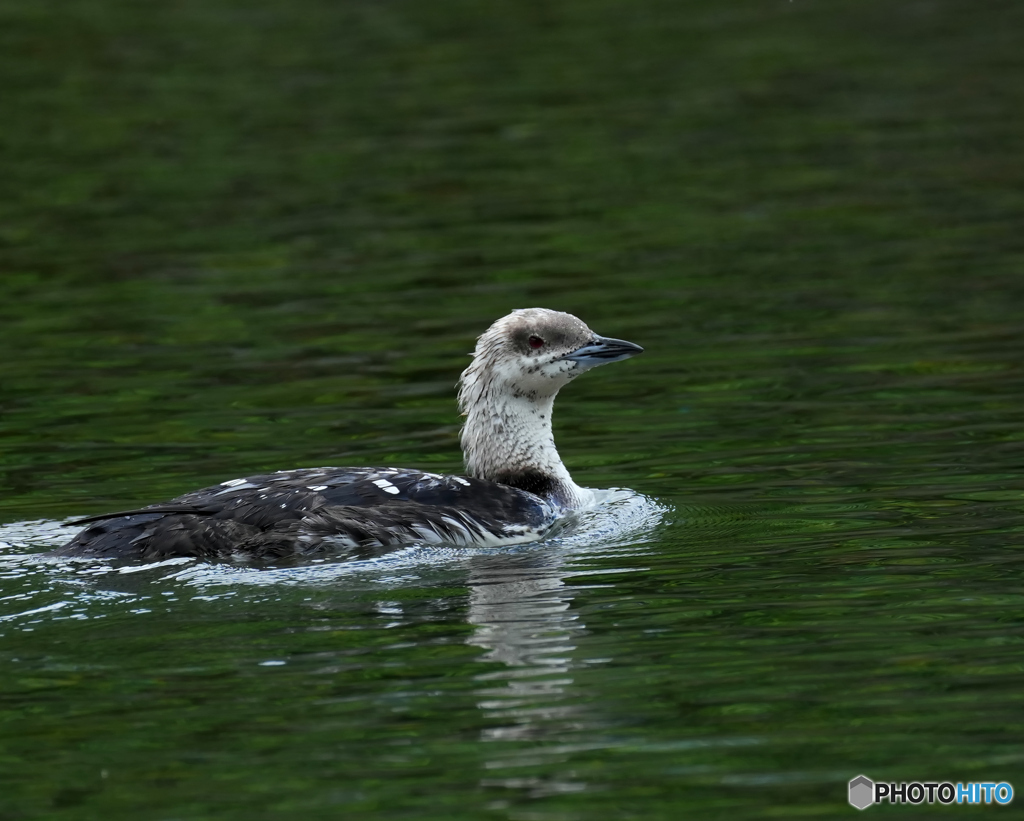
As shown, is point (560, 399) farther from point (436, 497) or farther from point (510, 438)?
point (436, 497)

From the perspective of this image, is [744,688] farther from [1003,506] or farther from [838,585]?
[1003,506]

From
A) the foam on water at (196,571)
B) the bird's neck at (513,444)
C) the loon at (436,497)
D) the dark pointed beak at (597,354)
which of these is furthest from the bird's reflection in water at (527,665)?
the dark pointed beak at (597,354)

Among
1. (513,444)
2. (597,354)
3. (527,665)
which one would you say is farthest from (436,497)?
A: (527,665)

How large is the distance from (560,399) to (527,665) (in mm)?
5666

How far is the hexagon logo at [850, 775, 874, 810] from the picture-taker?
18.2 ft

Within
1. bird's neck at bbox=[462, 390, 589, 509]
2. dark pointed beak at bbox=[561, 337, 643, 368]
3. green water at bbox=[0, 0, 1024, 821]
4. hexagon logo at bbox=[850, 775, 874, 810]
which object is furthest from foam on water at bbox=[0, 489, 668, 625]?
hexagon logo at bbox=[850, 775, 874, 810]

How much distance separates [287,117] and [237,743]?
15755mm

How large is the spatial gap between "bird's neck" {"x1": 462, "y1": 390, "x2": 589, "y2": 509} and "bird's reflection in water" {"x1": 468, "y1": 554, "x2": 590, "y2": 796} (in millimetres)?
1044

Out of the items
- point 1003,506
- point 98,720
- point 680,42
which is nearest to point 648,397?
point 1003,506

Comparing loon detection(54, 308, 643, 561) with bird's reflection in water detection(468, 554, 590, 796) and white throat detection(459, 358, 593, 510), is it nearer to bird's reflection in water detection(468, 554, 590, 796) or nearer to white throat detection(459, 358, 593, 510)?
white throat detection(459, 358, 593, 510)

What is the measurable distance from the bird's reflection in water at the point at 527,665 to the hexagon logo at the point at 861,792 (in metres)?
0.80

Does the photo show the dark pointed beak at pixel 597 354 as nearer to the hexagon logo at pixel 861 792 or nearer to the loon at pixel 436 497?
the loon at pixel 436 497

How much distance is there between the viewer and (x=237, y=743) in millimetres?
6098

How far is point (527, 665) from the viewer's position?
6777 millimetres
